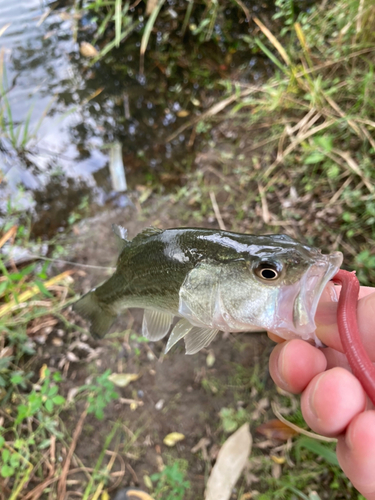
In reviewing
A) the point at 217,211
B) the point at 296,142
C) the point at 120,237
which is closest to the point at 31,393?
the point at 120,237

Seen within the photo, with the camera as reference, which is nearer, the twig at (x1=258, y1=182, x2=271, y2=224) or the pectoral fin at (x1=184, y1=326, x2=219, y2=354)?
the pectoral fin at (x1=184, y1=326, x2=219, y2=354)

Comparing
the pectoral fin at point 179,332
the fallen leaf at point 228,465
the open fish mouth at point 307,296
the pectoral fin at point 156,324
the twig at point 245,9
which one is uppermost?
the twig at point 245,9

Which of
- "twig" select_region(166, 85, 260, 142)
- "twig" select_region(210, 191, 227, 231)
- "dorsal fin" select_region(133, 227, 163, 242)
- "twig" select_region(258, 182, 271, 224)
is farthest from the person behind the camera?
"twig" select_region(166, 85, 260, 142)

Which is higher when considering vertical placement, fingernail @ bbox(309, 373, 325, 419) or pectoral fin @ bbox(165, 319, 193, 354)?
pectoral fin @ bbox(165, 319, 193, 354)

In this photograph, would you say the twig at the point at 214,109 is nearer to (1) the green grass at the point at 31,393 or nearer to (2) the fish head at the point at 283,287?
(1) the green grass at the point at 31,393

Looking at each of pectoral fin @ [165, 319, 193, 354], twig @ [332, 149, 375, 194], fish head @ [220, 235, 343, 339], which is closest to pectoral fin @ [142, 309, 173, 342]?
pectoral fin @ [165, 319, 193, 354]

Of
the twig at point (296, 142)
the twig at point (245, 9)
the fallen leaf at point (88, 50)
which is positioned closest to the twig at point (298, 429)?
the twig at point (296, 142)

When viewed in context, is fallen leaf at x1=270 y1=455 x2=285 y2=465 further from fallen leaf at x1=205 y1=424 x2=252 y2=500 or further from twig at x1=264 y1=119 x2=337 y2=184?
twig at x1=264 y1=119 x2=337 y2=184

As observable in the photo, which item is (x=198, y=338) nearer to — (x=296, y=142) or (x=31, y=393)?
(x=31, y=393)
